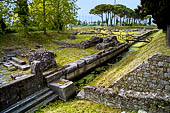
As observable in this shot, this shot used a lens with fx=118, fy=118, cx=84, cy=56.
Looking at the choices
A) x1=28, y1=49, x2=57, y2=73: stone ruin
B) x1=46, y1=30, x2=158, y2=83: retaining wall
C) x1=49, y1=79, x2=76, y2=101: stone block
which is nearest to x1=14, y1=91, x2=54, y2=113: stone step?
x1=49, y1=79, x2=76, y2=101: stone block

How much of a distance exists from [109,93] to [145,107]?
130cm

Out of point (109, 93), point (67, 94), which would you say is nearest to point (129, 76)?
point (109, 93)

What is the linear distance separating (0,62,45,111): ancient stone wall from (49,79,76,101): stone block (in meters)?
0.66

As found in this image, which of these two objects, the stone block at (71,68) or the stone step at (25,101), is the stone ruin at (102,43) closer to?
the stone block at (71,68)

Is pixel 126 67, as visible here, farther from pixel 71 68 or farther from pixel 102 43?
pixel 102 43

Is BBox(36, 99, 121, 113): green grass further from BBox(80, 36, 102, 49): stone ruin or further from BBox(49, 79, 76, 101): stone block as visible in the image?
BBox(80, 36, 102, 49): stone ruin

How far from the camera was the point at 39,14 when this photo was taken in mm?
18375

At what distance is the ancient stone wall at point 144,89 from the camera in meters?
3.90

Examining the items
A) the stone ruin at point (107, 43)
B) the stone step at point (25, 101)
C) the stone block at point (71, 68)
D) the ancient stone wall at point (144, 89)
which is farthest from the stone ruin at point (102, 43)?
the stone step at point (25, 101)

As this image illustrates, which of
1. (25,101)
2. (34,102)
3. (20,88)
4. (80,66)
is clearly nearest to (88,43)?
(80,66)

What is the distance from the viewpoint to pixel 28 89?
550 cm

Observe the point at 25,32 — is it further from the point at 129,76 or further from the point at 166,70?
the point at 166,70

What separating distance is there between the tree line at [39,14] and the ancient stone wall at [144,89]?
1272 centimetres

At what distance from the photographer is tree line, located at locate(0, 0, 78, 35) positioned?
534 inches
